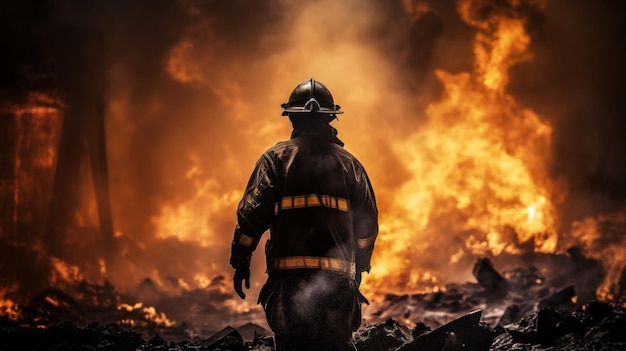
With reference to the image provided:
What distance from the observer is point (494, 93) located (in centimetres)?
1538

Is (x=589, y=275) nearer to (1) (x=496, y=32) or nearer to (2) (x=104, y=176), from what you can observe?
(1) (x=496, y=32)

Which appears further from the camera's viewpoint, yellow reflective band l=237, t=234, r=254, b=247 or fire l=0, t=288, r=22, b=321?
fire l=0, t=288, r=22, b=321

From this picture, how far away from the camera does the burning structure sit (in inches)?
548

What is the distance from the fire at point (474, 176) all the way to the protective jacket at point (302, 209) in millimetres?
10022

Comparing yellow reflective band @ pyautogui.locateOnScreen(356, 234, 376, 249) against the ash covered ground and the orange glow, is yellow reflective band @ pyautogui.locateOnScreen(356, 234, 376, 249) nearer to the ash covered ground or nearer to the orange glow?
the ash covered ground

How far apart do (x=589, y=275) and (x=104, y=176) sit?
12890mm

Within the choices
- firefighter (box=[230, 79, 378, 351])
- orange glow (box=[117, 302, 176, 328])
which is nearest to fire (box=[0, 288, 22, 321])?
orange glow (box=[117, 302, 176, 328])

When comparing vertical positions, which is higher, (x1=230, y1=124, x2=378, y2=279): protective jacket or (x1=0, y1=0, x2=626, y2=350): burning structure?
(x1=0, y1=0, x2=626, y2=350): burning structure

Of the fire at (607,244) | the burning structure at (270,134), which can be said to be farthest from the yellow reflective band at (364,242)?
the fire at (607,244)

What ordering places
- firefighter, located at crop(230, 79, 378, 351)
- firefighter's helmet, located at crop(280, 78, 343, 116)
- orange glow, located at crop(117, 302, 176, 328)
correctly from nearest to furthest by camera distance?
firefighter, located at crop(230, 79, 378, 351) → firefighter's helmet, located at crop(280, 78, 343, 116) → orange glow, located at crop(117, 302, 176, 328)

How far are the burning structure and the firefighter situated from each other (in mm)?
8721

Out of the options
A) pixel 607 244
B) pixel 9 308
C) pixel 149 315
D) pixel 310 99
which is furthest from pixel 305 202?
pixel 607 244

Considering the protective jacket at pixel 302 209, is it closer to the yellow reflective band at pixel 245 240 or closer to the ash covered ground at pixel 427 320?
the yellow reflective band at pixel 245 240

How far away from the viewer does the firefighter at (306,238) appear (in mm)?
3762
